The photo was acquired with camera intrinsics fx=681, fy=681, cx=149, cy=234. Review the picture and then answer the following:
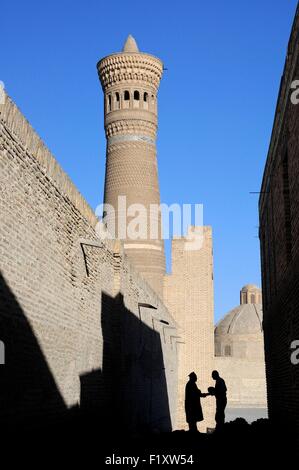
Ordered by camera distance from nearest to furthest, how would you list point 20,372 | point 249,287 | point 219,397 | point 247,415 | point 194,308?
point 20,372
point 219,397
point 194,308
point 247,415
point 249,287

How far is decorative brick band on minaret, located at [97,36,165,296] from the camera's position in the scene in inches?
1068

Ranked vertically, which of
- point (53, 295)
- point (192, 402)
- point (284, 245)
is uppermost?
point (284, 245)

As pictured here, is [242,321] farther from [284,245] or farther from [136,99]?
[284,245]

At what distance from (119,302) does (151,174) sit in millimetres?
16478

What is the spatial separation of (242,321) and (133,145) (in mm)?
30538

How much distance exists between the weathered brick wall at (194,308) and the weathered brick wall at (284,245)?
11.9m

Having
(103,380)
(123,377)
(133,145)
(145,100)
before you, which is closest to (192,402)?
(123,377)

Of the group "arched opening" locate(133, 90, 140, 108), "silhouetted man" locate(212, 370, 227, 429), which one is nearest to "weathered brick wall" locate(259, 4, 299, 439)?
"silhouetted man" locate(212, 370, 227, 429)

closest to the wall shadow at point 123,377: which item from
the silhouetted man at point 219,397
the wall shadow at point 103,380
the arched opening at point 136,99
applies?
the wall shadow at point 103,380

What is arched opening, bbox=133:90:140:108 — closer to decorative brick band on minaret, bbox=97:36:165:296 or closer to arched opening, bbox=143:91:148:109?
decorative brick band on minaret, bbox=97:36:165:296

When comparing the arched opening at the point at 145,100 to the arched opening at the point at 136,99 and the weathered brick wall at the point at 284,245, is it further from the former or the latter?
the weathered brick wall at the point at 284,245

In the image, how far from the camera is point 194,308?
25.9 meters

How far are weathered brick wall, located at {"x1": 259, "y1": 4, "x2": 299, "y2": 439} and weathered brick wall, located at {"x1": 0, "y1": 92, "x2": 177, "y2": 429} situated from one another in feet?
8.81

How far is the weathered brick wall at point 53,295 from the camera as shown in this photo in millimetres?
6426
